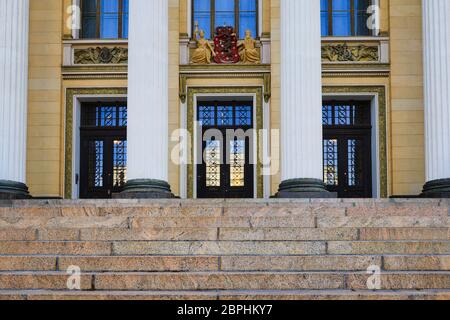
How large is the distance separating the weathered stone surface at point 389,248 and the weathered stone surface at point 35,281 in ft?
12.9

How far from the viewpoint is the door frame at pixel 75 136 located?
75.9 feet

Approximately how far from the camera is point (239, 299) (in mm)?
9922

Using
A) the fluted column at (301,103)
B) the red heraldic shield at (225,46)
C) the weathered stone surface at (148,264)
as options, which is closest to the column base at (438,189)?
the fluted column at (301,103)

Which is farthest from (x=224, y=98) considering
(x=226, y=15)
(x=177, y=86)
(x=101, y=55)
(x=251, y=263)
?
(x=251, y=263)

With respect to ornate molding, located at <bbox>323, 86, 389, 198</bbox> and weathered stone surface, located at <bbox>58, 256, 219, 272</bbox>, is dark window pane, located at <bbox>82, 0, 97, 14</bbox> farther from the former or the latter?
weathered stone surface, located at <bbox>58, 256, 219, 272</bbox>

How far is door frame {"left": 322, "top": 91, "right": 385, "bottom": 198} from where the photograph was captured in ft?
75.5

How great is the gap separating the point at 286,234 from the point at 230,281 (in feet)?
7.88

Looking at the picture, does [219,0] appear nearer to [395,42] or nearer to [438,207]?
[395,42]

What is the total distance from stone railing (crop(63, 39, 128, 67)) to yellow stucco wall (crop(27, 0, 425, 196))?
299 millimetres

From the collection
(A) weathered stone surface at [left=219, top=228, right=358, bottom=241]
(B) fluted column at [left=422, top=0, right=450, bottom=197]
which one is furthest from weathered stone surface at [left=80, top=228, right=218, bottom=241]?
(B) fluted column at [left=422, top=0, right=450, bottom=197]

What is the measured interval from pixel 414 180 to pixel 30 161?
11.3m

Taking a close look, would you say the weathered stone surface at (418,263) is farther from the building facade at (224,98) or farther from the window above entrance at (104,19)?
the window above entrance at (104,19)

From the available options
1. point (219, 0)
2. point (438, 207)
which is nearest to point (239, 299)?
point (438, 207)
